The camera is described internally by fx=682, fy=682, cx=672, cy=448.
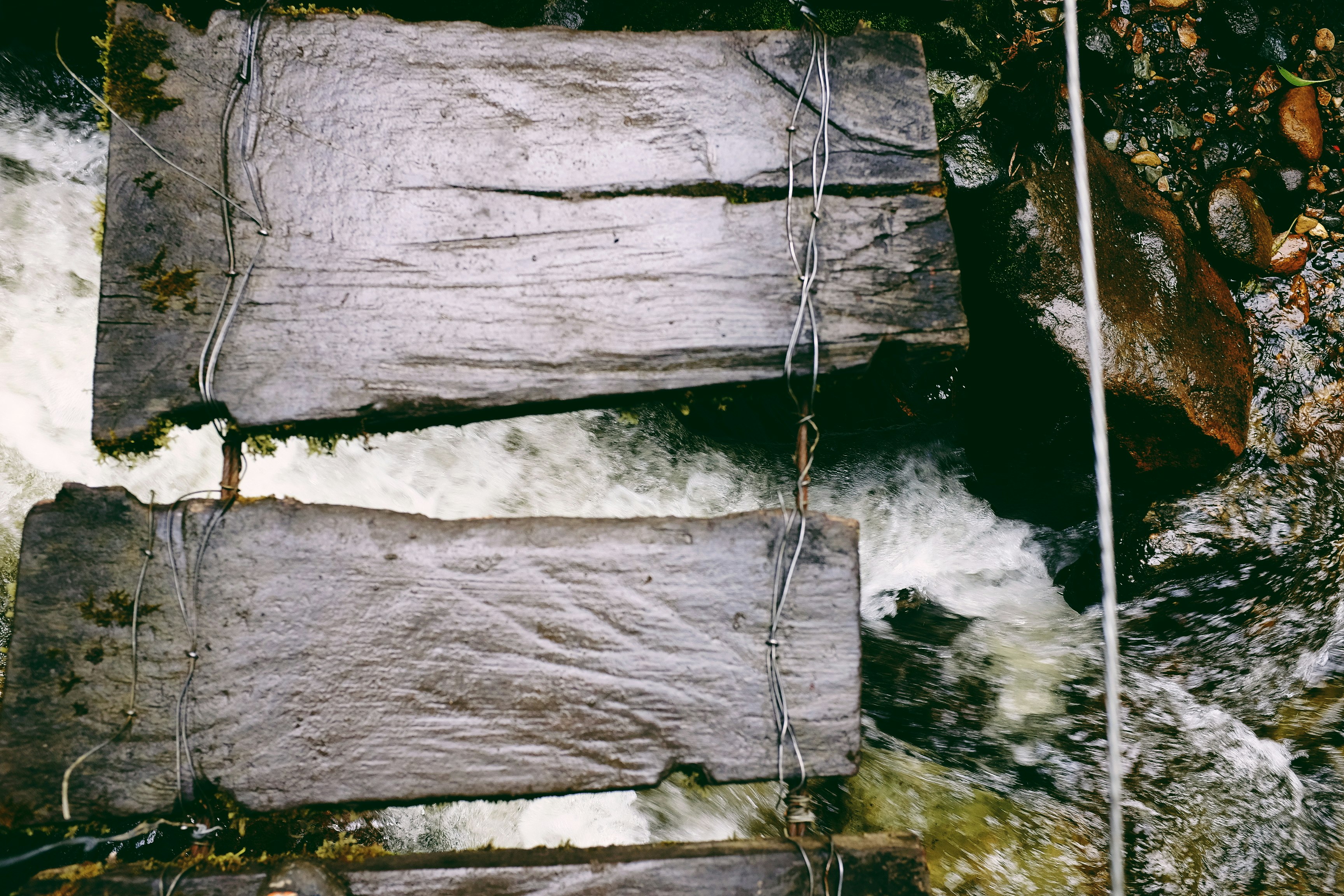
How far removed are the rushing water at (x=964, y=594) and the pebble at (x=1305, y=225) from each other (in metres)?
0.21

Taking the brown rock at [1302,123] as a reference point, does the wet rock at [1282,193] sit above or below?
below

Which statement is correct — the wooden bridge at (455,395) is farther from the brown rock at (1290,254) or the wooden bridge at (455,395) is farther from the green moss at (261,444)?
the brown rock at (1290,254)

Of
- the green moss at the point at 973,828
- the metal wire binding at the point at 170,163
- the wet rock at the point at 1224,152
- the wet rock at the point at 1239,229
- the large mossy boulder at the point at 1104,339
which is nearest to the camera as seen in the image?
the metal wire binding at the point at 170,163

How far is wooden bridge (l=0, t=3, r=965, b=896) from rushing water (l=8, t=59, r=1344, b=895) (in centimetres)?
72

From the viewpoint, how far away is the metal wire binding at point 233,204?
5.92 feet

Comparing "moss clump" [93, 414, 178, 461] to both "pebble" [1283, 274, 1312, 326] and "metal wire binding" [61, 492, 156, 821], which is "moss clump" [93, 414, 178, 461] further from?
"pebble" [1283, 274, 1312, 326]

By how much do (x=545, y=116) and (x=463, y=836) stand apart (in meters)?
2.74

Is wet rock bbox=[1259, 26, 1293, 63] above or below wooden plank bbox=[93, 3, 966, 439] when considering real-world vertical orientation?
above

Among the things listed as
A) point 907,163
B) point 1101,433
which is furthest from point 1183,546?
point 907,163

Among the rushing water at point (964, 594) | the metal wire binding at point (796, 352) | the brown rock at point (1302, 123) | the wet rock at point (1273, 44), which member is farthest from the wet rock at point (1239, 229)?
the metal wire binding at point (796, 352)

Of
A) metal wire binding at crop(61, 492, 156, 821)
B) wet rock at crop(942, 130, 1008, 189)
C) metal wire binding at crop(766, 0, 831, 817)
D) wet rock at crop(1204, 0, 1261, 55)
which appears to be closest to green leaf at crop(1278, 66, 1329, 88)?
wet rock at crop(1204, 0, 1261, 55)

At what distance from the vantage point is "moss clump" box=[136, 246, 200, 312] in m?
1.82

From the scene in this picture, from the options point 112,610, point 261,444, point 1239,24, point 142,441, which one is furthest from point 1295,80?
point 112,610

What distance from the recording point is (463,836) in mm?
2814
